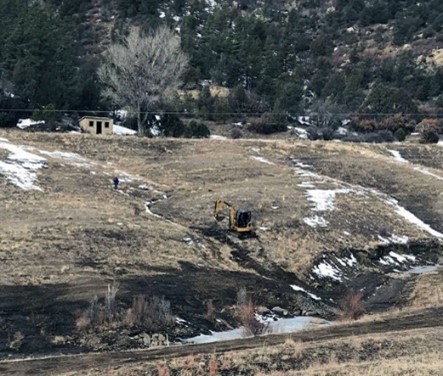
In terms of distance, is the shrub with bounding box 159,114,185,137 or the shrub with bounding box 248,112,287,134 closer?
the shrub with bounding box 159,114,185,137

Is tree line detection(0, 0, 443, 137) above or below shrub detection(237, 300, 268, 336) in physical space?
above

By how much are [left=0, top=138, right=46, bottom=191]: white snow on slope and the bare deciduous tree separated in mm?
19423

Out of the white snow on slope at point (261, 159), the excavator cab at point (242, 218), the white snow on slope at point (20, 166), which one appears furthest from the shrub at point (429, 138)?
the white snow on slope at point (20, 166)

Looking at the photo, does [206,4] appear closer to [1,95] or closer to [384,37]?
[384,37]

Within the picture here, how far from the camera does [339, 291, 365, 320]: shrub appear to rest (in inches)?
1053

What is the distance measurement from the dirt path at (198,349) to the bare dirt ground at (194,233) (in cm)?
167

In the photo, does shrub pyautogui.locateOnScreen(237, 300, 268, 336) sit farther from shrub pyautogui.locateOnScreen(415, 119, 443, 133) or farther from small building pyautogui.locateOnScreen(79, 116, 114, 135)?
shrub pyautogui.locateOnScreen(415, 119, 443, 133)

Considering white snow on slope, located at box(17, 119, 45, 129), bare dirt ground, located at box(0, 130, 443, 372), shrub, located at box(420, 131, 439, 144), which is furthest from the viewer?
shrub, located at box(420, 131, 439, 144)

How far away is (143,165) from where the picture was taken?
5100cm

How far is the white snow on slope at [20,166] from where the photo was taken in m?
40.1

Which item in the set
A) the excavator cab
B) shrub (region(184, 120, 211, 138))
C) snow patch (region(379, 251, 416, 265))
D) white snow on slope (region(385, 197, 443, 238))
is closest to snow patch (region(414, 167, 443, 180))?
white snow on slope (region(385, 197, 443, 238))

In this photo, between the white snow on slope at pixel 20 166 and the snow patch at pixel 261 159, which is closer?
the white snow on slope at pixel 20 166

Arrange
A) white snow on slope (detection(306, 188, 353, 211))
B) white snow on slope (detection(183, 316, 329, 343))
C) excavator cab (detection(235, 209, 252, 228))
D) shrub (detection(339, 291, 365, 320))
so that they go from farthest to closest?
white snow on slope (detection(306, 188, 353, 211)) → excavator cab (detection(235, 209, 252, 228)) → shrub (detection(339, 291, 365, 320)) → white snow on slope (detection(183, 316, 329, 343))

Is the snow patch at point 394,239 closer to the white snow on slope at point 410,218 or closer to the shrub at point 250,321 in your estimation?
the white snow on slope at point 410,218
